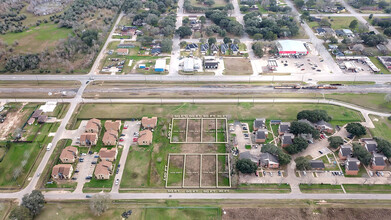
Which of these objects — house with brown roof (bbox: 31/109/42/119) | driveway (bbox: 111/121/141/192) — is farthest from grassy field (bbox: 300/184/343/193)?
house with brown roof (bbox: 31/109/42/119)

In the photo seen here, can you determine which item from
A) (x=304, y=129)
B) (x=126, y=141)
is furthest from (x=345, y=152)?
(x=126, y=141)

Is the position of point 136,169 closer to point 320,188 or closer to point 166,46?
point 320,188

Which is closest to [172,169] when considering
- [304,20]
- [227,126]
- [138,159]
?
[138,159]

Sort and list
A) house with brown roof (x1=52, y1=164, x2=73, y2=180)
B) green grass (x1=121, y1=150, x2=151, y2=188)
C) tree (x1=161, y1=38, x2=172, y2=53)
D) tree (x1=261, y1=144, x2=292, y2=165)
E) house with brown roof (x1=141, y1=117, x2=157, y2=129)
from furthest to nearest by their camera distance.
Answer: tree (x1=161, y1=38, x2=172, y2=53), house with brown roof (x1=141, y1=117, x2=157, y2=129), tree (x1=261, y1=144, x2=292, y2=165), house with brown roof (x1=52, y1=164, x2=73, y2=180), green grass (x1=121, y1=150, x2=151, y2=188)

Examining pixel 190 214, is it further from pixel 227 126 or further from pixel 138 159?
pixel 227 126

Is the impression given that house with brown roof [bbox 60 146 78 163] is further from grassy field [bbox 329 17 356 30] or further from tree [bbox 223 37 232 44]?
grassy field [bbox 329 17 356 30]

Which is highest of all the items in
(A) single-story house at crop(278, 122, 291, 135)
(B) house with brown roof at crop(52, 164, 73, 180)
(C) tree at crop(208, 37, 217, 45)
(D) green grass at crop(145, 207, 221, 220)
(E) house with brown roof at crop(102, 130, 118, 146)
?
(C) tree at crop(208, 37, 217, 45)
